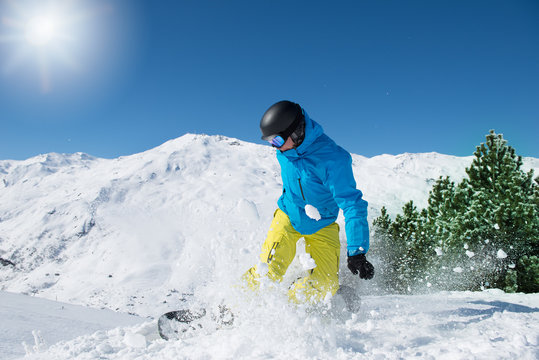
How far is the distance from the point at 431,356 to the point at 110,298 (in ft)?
97.8

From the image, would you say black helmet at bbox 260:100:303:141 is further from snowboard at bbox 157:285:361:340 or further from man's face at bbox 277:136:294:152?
snowboard at bbox 157:285:361:340

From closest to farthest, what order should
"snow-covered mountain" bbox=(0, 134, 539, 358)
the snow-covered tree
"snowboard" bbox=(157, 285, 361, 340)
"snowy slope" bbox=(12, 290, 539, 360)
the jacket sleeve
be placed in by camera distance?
"snowy slope" bbox=(12, 290, 539, 360), the jacket sleeve, "snowboard" bbox=(157, 285, 361, 340), the snow-covered tree, "snow-covered mountain" bbox=(0, 134, 539, 358)

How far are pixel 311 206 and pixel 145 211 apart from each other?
45501 millimetres

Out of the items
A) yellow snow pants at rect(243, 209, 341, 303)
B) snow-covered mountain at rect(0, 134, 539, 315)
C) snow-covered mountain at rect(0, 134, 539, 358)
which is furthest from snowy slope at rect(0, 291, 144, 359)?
snow-covered mountain at rect(0, 134, 539, 315)

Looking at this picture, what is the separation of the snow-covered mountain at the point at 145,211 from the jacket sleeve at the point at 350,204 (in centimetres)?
284

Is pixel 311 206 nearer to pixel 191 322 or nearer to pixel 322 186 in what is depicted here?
pixel 322 186

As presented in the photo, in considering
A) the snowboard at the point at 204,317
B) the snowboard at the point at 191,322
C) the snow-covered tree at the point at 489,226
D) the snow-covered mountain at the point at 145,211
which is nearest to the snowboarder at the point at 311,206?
the snowboard at the point at 204,317

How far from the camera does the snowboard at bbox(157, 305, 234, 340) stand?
2842mm

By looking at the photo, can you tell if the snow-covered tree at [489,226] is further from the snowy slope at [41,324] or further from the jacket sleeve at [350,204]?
the snowy slope at [41,324]

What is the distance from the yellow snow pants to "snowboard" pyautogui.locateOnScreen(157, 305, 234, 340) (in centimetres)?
40

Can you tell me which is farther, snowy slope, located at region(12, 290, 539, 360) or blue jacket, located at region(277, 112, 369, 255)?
blue jacket, located at region(277, 112, 369, 255)

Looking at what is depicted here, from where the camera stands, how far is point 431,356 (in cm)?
166

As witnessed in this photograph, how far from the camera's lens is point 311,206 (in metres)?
3.02

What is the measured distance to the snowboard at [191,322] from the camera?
9.32ft
